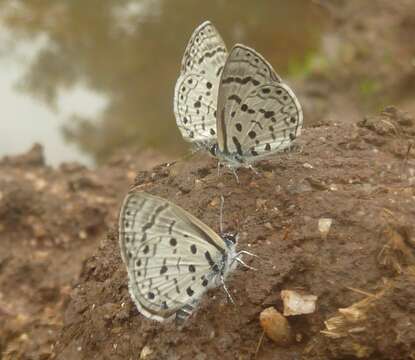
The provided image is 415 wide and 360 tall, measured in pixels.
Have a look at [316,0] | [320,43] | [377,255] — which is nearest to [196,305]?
[377,255]

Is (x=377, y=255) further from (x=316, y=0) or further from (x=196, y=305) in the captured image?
(x=316, y=0)

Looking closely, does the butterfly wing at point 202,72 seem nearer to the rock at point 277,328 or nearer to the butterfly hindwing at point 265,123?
the butterfly hindwing at point 265,123

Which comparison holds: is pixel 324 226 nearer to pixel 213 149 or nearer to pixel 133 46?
pixel 213 149

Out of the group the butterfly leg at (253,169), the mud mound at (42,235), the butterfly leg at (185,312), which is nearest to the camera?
the butterfly leg at (185,312)

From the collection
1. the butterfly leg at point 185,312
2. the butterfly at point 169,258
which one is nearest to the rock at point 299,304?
the butterfly at point 169,258

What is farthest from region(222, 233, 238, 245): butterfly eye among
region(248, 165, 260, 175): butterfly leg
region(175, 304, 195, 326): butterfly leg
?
region(248, 165, 260, 175): butterfly leg

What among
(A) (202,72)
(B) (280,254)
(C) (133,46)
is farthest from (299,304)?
(C) (133,46)

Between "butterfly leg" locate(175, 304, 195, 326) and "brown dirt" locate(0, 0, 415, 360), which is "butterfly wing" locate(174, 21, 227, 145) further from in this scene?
"butterfly leg" locate(175, 304, 195, 326)
